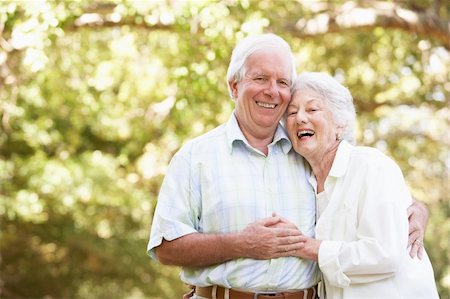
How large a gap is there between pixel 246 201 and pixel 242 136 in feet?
0.95

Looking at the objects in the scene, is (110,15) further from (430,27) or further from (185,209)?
(185,209)

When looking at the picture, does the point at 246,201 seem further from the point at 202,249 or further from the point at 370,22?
the point at 370,22

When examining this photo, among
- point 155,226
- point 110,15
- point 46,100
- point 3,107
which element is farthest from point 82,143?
point 155,226

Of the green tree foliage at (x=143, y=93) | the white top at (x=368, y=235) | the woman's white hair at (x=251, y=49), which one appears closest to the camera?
→ the white top at (x=368, y=235)

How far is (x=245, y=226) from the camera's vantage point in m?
3.23

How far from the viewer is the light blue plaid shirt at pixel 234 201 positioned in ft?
10.5

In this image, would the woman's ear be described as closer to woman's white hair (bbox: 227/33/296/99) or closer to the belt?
woman's white hair (bbox: 227/33/296/99)

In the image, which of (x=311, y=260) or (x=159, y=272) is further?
(x=159, y=272)

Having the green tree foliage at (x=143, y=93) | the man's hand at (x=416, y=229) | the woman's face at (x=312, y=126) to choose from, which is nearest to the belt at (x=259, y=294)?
the man's hand at (x=416, y=229)

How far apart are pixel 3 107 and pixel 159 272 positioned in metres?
7.50

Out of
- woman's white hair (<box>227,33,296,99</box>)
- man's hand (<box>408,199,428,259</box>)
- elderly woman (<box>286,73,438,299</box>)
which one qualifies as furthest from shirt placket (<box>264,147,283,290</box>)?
man's hand (<box>408,199,428,259</box>)

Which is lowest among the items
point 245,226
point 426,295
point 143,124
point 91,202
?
point 426,295

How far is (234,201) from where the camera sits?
3248 millimetres

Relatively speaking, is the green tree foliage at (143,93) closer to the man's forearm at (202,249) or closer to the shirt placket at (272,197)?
the shirt placket at (272,197)
